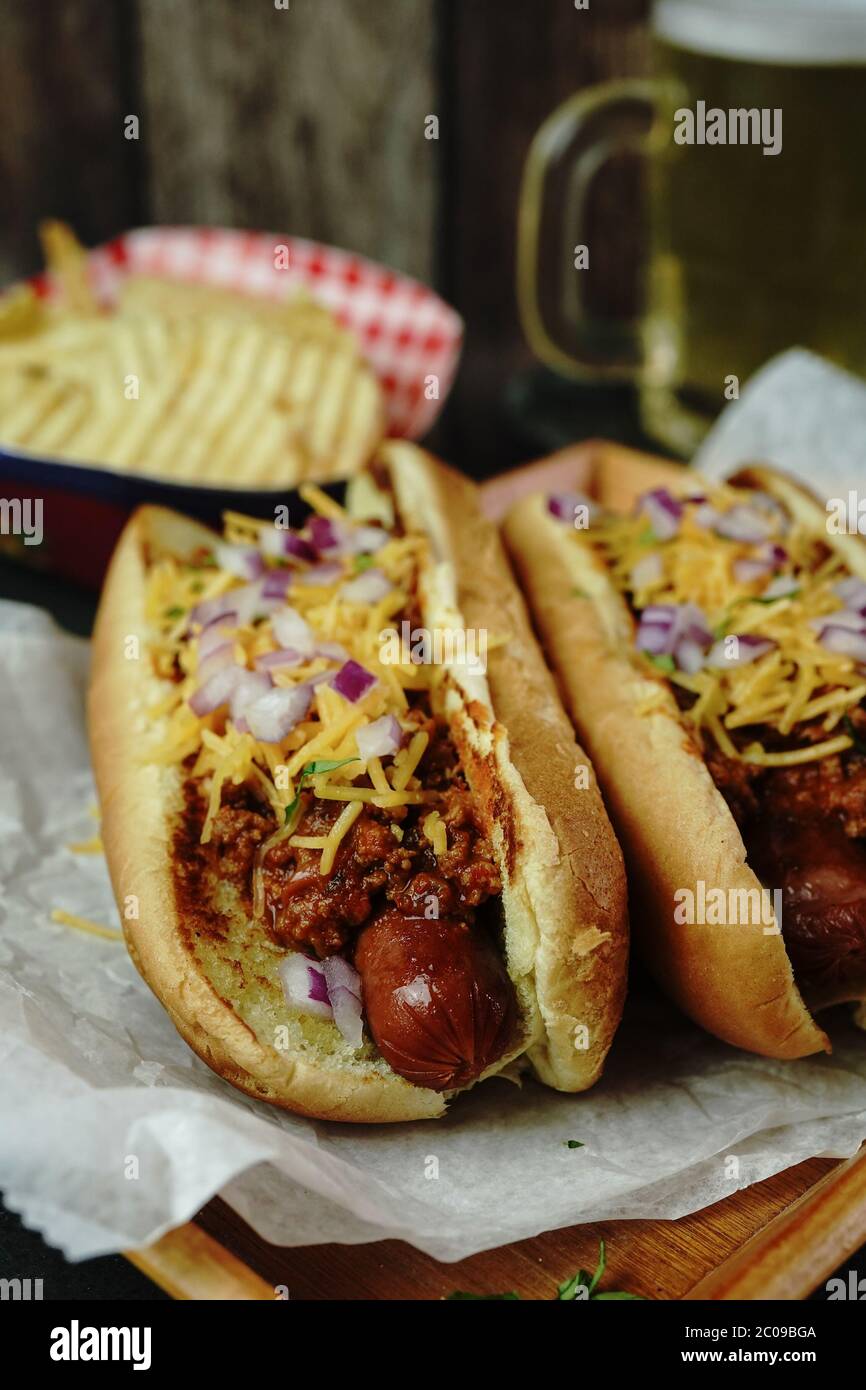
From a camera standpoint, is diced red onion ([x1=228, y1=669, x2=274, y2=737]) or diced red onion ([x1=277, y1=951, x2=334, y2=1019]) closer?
diced red onion ([x1=277, y1=951, x2=334, y2=1019])

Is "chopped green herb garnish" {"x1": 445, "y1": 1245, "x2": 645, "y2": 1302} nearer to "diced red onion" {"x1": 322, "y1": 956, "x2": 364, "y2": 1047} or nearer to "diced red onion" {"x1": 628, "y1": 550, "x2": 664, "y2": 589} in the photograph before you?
"diced red onion" {"x1": 322, "y1": 956, "x2": 364, "y2": 1047}

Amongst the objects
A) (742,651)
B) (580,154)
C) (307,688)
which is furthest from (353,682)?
(580,154)

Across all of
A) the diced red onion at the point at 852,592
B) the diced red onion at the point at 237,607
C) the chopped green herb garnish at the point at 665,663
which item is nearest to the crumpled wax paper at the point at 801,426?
the diced red onion at the point at 852,592

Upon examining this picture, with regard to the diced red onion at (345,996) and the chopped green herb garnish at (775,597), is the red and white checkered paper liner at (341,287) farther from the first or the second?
the diced red onion at (345,996)

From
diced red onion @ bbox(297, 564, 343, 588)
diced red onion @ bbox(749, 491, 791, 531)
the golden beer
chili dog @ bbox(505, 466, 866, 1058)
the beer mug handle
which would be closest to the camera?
chili dog @ bbox(505, 466, 866, 1058)

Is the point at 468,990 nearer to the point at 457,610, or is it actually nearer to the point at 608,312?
the point at 457,610

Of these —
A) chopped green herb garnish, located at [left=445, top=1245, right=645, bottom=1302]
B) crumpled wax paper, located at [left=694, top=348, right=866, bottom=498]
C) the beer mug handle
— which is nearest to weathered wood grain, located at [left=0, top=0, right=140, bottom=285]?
the beer mug handle
